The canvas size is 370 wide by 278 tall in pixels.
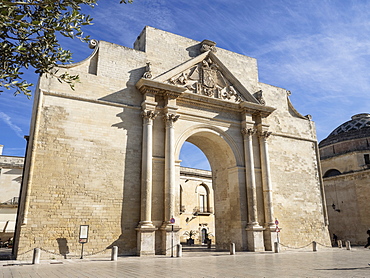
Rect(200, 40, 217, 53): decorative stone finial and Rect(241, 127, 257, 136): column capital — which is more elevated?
Rect(200, 40, 217, 53): decorative stone finial

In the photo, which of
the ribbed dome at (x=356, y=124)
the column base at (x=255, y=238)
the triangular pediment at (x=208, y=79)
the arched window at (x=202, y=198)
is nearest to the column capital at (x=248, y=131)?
the triangular pediment at (x=208, y=79)

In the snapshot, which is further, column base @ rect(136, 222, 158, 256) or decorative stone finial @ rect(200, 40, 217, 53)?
decorative stone finial @ rect(200, 40, 217, 53)

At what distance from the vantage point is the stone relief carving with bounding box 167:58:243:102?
17703 mm

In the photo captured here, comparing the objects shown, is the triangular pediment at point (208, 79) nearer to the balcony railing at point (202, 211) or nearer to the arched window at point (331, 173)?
the balcony railing at point (202, 211)

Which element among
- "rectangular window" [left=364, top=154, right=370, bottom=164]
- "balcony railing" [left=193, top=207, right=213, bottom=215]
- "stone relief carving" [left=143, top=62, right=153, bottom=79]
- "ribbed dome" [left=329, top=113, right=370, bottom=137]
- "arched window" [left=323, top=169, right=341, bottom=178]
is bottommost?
"balcony railing" [left=193, top=207, right=213, bottom=215]

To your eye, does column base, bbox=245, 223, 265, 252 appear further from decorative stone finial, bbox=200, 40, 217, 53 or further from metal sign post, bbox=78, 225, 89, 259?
decorative stone finial, bbox=200, 40, 217, 53

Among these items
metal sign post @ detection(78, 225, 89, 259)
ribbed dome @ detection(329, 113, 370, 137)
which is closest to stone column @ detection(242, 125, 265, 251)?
metal sign post @ detection(78, 225, 89, 259)

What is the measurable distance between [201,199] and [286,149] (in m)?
14.3

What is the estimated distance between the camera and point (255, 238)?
16.6 meters

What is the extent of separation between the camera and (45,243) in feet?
40.8

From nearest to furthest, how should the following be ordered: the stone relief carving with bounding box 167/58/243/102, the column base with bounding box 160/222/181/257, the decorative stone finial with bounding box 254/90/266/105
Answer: the column base with bounding box 160/222/181/257
the stone relief carving with bounding box 167/58/243/102
the decorative stone finial with bounding box 254/90/266/105

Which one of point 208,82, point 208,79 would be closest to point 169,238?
point 208,82

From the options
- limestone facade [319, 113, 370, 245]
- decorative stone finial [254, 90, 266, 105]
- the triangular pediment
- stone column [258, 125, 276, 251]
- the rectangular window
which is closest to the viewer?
stone column [258, 125, 276, 251]

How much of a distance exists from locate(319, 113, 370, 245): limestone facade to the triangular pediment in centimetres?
1554
